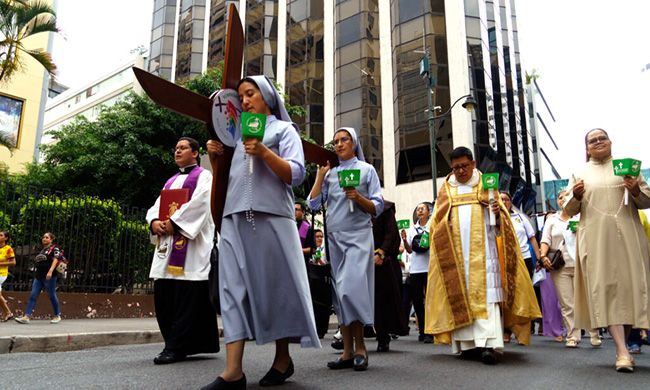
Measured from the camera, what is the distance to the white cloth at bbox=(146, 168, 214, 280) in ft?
16.3

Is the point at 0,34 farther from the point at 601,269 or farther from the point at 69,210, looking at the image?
the point at 601,269

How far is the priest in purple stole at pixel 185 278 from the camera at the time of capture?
4820mm

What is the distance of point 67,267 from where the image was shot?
1045 cm

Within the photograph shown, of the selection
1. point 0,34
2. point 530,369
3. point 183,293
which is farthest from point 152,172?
point 530,369

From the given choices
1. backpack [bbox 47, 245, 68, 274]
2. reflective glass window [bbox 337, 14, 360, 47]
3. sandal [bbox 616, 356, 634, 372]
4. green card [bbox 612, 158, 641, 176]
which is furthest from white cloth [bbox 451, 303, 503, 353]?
reflective glass window [bbox 337, 14, 360, 47]

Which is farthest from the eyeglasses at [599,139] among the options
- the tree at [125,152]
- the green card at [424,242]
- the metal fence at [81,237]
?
the tree at [125,152]

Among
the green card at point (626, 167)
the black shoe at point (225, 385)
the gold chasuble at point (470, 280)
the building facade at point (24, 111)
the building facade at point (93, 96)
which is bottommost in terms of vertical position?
the black shoe at point (225, 385)

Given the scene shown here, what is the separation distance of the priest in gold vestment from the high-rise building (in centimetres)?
2175

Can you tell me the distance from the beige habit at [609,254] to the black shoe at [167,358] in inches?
147

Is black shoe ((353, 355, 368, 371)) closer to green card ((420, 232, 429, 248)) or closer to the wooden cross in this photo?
A: the wooden cross

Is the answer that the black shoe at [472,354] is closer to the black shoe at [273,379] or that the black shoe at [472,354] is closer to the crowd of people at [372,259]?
the crowd of people at [372,259]

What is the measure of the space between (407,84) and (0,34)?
19.9 m

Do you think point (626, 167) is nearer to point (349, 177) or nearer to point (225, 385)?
point (349, 177)

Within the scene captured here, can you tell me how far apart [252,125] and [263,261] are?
87 cm
